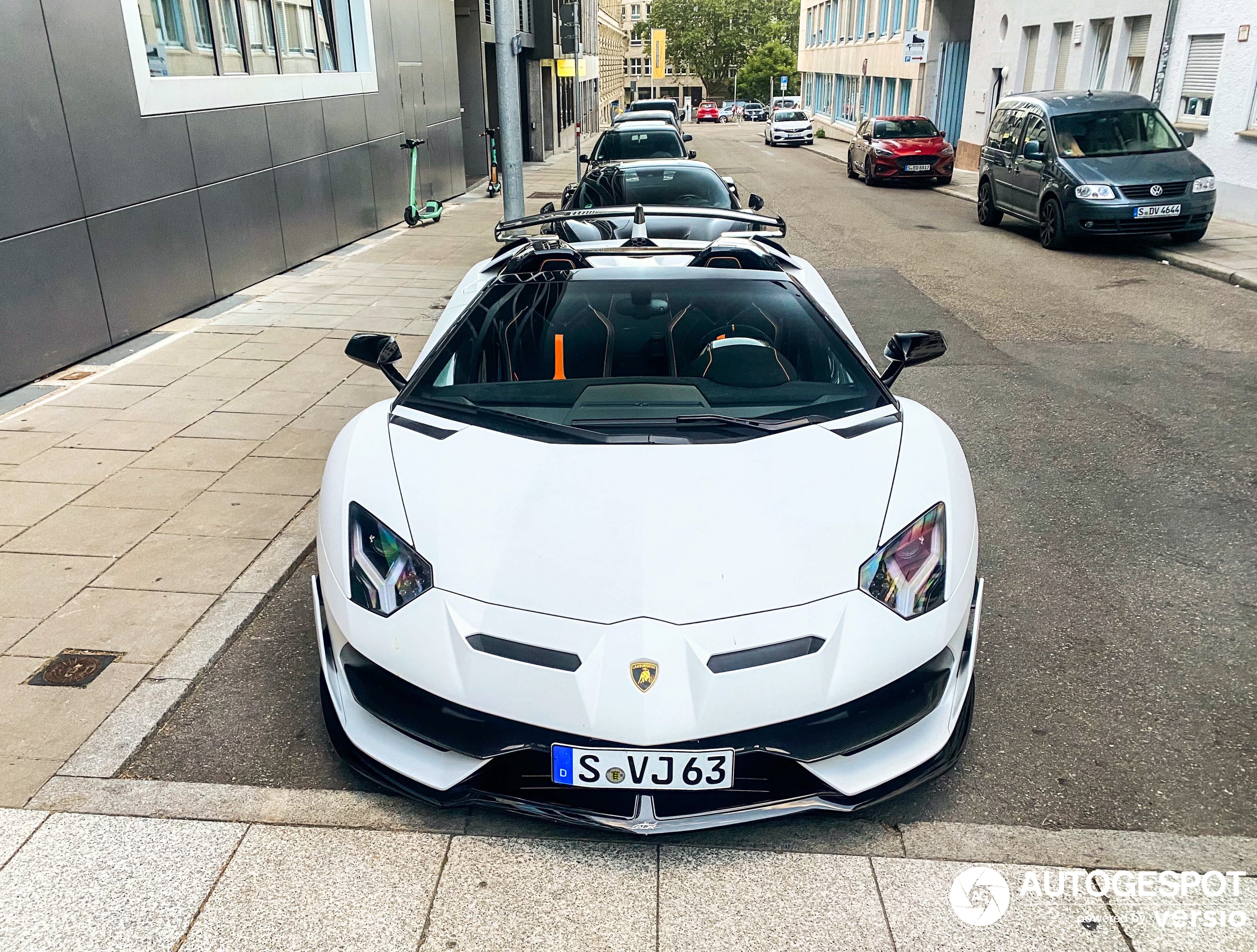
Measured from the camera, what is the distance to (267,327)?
368 inches

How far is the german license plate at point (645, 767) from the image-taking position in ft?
8.20

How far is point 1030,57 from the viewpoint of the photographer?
81.8 feet

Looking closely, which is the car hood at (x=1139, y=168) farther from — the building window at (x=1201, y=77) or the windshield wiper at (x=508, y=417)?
the windshield wiper at (x=508, y=417)

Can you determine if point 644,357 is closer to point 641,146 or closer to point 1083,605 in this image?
point 1083,605

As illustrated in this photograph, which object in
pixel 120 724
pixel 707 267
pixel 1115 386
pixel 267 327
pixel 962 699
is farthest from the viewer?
pixel 267 327

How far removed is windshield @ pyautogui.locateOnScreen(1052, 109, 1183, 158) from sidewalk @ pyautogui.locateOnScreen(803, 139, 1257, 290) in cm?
132

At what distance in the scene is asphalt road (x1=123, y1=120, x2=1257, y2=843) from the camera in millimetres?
3098

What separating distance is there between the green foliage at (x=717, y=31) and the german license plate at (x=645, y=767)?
123 m

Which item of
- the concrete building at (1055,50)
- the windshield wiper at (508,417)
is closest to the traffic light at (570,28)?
the concrete building at (1055,50)

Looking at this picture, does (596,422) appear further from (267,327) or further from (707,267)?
(267,327)

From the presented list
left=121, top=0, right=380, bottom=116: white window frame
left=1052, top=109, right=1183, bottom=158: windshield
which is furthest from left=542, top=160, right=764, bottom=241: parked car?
left=1052, top=109, right=1183, bottom=158: windshield

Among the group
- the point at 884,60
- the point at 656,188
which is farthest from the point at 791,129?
the point at 656,188

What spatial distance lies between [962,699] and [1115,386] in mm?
5415

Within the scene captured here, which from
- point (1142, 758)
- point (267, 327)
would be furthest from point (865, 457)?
point (267, 327)
